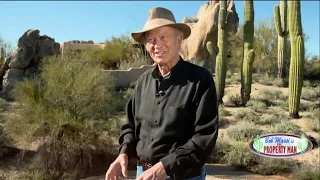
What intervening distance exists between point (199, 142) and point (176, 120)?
0.60 feet

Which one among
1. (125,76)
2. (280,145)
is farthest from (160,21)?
(125,76)

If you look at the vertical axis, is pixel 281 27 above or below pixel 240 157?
above

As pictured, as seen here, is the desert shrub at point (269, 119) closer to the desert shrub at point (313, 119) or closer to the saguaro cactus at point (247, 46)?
the desert shrub at point (313, 119)

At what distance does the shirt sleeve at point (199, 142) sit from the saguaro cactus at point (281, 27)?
53.9 ft

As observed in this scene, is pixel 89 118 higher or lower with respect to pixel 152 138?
lower

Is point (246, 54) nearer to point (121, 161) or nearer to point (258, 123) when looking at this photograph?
point (258, 123)

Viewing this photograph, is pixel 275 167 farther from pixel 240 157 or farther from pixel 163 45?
pixel 163 45

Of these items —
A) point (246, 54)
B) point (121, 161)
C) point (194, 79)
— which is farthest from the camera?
point (246, 54)

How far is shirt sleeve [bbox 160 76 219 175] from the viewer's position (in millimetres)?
1953

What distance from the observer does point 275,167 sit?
9.02 meters

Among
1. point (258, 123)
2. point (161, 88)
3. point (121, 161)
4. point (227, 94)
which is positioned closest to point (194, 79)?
point (161, 88)

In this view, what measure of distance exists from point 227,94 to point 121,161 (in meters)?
15.4

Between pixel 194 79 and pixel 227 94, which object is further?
pixel 227 94

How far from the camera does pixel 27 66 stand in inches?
749
